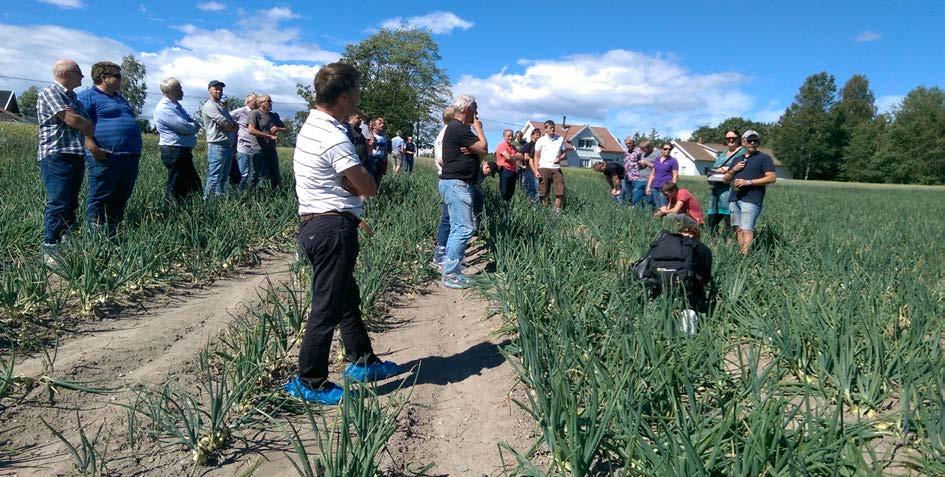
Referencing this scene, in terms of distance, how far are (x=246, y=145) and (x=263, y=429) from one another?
5727 millimetres

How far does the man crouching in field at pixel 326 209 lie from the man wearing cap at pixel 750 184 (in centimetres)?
432

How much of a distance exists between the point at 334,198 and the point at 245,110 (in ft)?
18.0

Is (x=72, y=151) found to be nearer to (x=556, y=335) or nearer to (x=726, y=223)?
(x=556, y=335)

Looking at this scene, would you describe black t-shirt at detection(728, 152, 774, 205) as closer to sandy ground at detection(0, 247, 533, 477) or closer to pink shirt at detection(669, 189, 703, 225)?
pink shirt at detection(669, 189, 703, 225)

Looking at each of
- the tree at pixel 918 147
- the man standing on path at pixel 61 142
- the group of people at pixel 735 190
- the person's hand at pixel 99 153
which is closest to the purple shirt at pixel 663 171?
the group of people at pixel 735 190

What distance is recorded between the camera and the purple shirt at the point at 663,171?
27.7 ft

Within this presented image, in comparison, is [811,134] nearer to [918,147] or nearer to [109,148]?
[918,147]

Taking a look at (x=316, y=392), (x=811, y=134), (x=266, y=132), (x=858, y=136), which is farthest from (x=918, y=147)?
(x=316, y=392)

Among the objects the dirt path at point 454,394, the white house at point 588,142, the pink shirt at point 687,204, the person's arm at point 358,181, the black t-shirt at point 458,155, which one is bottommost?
the dirt path at point 454,394

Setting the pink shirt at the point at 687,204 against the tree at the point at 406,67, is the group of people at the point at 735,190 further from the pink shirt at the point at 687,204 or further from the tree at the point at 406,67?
the tree at the point at 406,67

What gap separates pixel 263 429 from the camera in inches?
86.7

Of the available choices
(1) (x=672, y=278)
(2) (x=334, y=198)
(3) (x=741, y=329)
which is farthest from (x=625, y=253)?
(2) (x=334, y=198)

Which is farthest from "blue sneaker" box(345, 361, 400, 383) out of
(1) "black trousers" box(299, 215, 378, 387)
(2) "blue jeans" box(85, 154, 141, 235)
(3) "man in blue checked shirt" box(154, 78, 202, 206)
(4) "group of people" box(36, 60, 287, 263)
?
(3) "man in blue checked shirt" box(154, 78, 202, 206)

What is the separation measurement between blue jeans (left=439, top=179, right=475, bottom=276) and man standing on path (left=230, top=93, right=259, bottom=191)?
365cm
